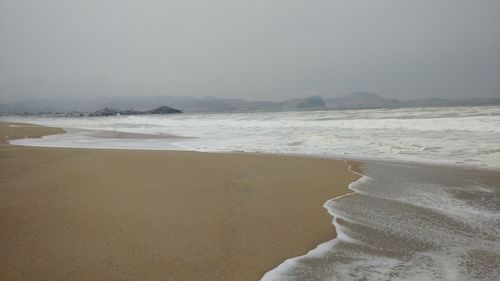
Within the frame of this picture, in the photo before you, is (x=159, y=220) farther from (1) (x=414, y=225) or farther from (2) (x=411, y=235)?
(1) (x=414, y=225)

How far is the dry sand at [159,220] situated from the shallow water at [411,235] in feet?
0.95

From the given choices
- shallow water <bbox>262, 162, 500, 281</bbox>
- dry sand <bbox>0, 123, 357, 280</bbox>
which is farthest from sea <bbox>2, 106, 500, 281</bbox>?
dry sand <bbox>0, 123, 357, 280</bbox>

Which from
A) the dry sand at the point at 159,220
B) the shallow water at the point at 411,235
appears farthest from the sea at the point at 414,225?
the dry sand at the point at 159,220

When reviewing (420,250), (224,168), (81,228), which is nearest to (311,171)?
(224,168)

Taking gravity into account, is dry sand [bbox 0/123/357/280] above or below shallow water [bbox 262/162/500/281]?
above

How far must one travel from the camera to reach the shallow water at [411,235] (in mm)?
2996

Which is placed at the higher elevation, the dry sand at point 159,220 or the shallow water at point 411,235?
the dry sand at point 159,220

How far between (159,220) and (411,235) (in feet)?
9.11

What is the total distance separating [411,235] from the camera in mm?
3838

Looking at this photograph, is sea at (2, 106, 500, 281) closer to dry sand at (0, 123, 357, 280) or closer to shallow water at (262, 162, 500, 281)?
shallow water at (262, 162, 500, 281)

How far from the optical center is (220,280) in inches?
112

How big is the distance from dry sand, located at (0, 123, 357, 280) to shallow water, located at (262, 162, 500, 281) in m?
0.29

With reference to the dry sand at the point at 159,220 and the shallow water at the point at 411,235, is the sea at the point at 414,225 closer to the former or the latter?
the shallow water at the point at 411,235

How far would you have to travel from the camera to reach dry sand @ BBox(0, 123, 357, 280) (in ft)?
10.00
